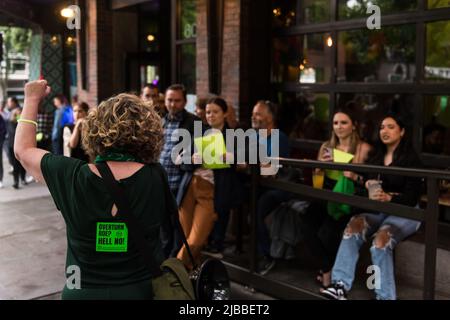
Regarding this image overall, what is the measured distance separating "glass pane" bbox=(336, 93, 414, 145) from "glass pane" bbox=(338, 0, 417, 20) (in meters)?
1.01

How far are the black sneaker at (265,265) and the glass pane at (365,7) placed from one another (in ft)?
10.5

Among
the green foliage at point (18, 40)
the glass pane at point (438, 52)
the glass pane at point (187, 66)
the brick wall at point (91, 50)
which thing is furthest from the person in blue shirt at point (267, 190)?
the green foliage at point (18, 40)

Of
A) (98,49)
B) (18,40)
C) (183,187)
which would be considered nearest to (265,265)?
(183,187)

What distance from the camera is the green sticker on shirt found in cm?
213

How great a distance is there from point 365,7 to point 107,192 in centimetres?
569

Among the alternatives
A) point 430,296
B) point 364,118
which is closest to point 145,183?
point 430,296

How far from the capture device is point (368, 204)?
3.96 meters

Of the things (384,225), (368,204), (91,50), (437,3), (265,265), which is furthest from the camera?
(91,50)

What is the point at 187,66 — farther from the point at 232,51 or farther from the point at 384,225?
the point at 384,225

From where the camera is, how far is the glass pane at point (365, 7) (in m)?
5.96

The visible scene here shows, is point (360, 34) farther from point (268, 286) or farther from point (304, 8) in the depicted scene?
point (268, 286)

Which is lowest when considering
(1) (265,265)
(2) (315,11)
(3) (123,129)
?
(1) (265,265)

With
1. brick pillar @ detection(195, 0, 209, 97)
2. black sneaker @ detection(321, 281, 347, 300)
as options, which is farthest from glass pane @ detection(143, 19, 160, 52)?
black sneaker @ detection(321, 281, 347, 300)

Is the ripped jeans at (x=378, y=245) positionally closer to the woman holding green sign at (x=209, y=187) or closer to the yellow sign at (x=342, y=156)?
the yellow sign at (x=342, y=156)
